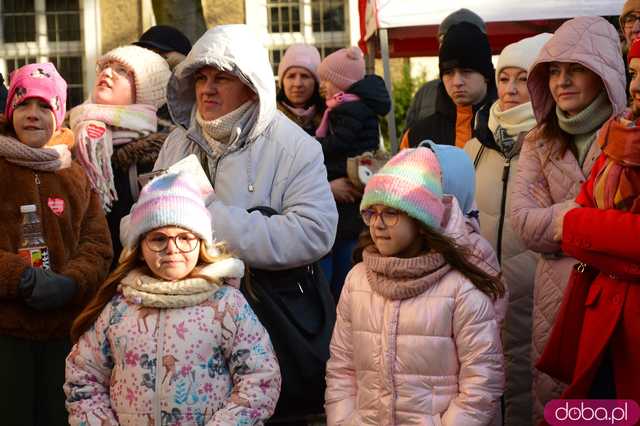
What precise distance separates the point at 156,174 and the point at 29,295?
764mm

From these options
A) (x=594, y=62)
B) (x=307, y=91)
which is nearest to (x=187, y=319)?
(x=594, y=62)

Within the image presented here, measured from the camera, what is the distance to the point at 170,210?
4207 mm

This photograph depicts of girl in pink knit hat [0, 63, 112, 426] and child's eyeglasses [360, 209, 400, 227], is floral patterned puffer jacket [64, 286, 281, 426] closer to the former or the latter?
child's eyeglasses [360, 209, 400, 227]

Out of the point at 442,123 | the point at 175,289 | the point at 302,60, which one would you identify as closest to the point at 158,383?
the point at 175,289

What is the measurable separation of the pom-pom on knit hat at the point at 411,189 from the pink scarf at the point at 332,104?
282 cm

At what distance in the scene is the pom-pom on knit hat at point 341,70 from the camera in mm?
7535

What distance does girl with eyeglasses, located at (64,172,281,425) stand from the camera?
13.4ft

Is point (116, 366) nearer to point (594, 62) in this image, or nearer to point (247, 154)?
point (247, 154)

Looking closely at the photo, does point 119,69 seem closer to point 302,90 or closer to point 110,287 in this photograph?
point 110,287

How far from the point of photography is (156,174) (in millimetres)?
4695

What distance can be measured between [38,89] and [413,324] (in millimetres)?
2078

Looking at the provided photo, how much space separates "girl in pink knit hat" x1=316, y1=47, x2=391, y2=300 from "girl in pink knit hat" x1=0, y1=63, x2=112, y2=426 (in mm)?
1974

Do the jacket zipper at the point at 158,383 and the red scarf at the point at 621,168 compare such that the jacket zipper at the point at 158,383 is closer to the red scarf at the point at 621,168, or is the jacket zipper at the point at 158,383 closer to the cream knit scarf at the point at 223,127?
the cream knit scarf at the point at 223,127

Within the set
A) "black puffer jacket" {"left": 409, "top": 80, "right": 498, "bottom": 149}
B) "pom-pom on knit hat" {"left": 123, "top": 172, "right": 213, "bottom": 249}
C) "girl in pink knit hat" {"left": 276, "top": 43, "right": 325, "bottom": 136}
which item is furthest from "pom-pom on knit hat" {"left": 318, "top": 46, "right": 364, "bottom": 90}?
"pom-pom on knit hat" {"left": 123, "top": 172, "right": 213, "bottom": 249}
